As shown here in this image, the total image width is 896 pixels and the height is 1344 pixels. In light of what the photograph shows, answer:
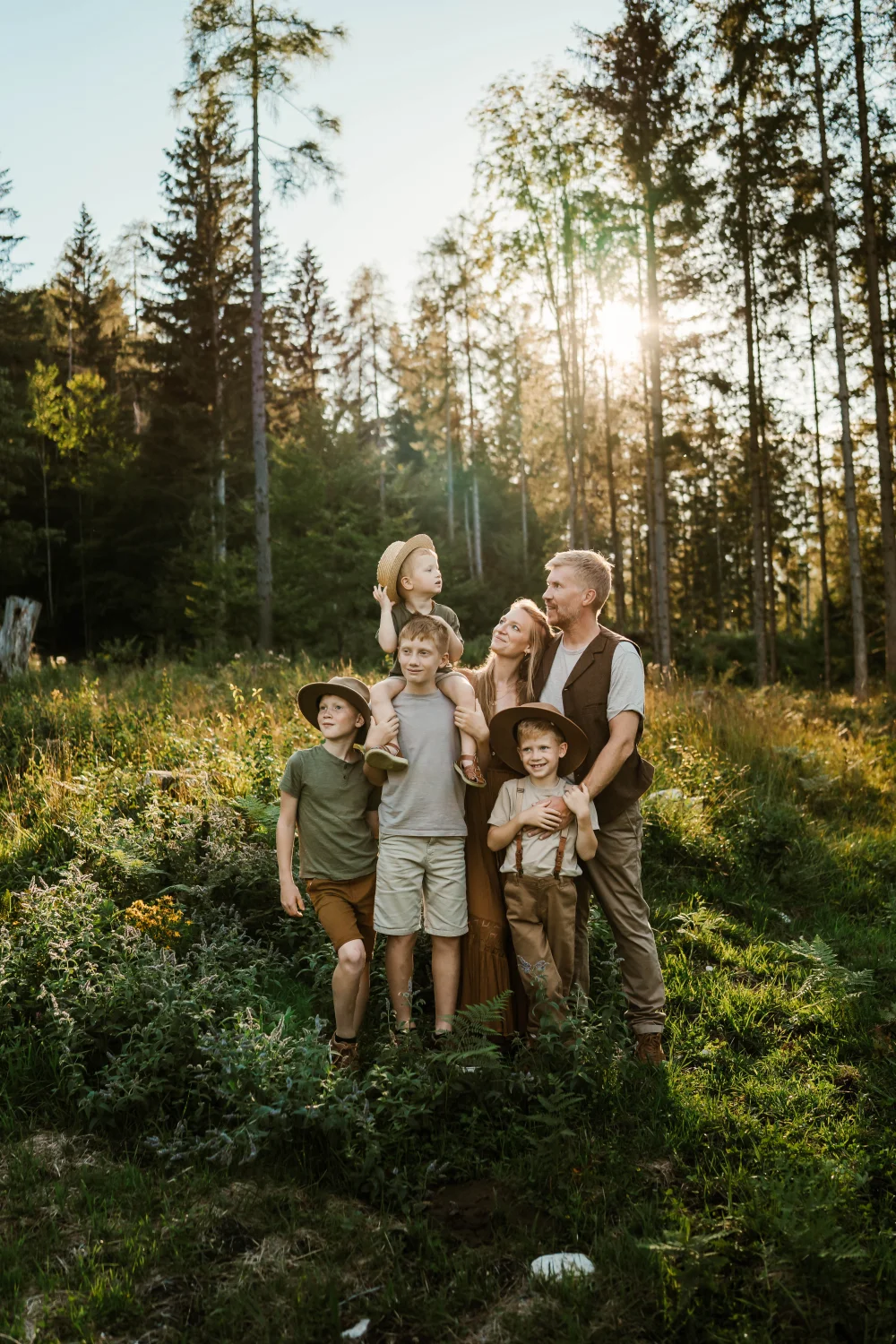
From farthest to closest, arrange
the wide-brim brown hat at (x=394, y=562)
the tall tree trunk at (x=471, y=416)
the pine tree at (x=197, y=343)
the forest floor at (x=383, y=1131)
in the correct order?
the tall tree trunk at (x=471, y=416) < the pine tree at (x=197, y=343) < the wide-brim brown hat at (x=394, y=562) < the forest floor at (x=383, y=1131)

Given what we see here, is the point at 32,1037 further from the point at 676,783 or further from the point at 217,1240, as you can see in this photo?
the point at 676,783

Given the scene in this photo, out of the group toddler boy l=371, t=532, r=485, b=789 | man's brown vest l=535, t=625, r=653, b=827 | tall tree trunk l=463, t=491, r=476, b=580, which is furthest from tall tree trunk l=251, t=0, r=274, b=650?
man's brown vest l=535, t=625, r=653, b=827

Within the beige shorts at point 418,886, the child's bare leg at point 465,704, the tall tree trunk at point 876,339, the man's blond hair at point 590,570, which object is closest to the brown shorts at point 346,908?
the beige shorts at point 418,886

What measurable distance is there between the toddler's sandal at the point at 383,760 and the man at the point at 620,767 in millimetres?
816

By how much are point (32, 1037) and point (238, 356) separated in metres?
24.1

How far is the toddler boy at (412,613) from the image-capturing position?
14.1 ft

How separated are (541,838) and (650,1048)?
1.18m

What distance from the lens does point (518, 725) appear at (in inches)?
168

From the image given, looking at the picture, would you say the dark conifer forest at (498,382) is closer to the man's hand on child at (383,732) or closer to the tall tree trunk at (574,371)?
the tall tree trunk at (574,371)

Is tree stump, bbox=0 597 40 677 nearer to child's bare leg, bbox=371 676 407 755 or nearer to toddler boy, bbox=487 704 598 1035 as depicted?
child's bare leg, bbox=371 676 407 755

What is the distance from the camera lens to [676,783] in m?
8.20

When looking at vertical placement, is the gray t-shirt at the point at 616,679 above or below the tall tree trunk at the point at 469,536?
below

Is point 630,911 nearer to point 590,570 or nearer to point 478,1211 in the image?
point 478,1211

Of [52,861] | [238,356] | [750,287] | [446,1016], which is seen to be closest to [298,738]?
[52,861]
